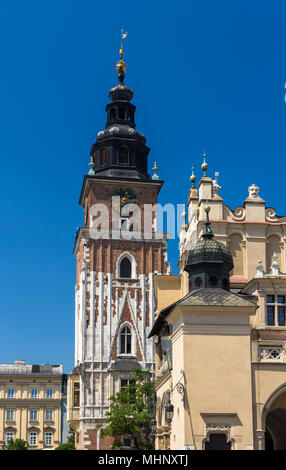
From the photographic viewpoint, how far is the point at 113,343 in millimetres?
68250

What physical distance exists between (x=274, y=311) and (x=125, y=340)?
3320cm

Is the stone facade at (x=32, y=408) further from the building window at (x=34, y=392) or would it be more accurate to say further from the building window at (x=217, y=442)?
the building window at (x=217, y=442)

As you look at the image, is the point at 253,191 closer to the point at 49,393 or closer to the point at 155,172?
the point at 155,172

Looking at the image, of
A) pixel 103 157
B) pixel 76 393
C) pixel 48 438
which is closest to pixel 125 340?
pixel 76 393

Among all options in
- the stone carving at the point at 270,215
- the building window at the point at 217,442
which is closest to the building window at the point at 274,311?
the building window at the point at 217,442

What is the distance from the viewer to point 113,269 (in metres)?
70.1

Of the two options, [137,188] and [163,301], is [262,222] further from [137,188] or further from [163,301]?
[137,188]

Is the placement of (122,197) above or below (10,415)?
above

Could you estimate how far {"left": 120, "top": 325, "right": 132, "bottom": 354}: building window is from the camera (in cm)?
6862

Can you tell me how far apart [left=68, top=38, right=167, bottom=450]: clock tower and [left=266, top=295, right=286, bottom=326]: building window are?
31.6 metres

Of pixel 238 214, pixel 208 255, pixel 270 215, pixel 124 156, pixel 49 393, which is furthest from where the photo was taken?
pixel 49 393

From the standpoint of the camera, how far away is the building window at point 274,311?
37.0 meters

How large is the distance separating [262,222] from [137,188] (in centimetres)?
2739

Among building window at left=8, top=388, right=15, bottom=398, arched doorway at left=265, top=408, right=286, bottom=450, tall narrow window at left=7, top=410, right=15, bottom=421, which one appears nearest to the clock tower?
arched doorway at left=265, top=408, right=286, bottom=450
